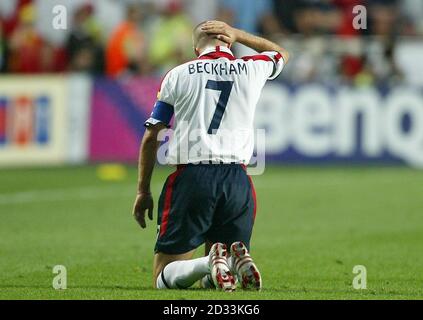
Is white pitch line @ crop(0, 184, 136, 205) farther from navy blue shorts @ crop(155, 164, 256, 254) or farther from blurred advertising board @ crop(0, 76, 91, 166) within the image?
navy blue shorts @ crop(155, 164, 256, 254)

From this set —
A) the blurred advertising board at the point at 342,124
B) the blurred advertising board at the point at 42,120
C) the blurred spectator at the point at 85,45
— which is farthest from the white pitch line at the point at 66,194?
the blurred spectator at the point at 85,45

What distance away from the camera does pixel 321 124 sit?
Answer: 1917 cm

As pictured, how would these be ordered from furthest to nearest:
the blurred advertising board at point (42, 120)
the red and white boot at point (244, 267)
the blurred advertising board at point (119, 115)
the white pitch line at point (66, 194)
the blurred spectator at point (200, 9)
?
the blurred spectator at point (200, 9) < the blurred advertising board at point (119, 115) < the blurred advertising board at point (42, 120) < the white pitch line at point (66, 194) < the red and white boot at point (244, 267)

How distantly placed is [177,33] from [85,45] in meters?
2.05

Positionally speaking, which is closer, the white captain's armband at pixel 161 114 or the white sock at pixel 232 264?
the white sock at pixel 232 264

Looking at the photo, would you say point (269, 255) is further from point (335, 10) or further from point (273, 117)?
point (335, 10)

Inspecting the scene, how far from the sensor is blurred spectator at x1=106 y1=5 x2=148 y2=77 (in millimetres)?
20688

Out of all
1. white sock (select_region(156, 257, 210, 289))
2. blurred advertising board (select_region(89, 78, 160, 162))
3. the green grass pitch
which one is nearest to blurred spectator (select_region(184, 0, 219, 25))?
blurred advertising board (select_region(89, 78, 160, 162))

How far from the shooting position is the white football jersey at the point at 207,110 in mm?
7961

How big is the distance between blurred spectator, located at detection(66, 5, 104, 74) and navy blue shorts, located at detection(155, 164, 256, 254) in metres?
12.6

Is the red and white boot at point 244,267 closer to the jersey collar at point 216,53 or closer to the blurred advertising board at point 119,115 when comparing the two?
the jersey collar at point 216,53

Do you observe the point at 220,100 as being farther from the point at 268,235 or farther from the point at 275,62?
the point at 268,235
